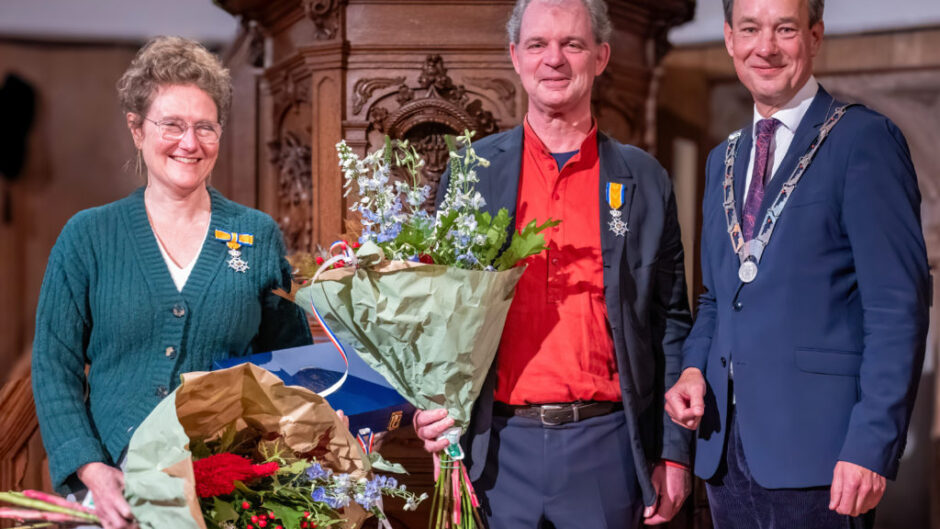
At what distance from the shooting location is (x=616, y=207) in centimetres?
188

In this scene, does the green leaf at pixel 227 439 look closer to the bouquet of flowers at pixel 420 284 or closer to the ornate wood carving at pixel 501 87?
the bouquet of flowers at pixel 420 284

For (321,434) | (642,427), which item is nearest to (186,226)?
(321,434)

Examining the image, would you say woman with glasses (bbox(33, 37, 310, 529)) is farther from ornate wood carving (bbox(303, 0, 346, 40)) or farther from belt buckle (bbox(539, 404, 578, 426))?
ornate wood carving (bbox(303, 0, 346, 40))

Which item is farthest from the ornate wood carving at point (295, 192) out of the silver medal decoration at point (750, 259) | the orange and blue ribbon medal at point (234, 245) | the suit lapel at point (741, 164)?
the silver medal decoration at point (750, 259)

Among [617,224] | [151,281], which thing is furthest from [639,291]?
[151,281]

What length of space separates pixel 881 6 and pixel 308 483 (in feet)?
14.7

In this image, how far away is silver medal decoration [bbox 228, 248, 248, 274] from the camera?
1.84 metres

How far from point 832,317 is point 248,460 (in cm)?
107

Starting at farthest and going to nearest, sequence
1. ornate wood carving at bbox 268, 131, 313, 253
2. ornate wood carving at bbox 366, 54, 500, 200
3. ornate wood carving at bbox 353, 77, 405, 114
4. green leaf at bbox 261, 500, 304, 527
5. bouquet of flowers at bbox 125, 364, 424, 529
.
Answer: ornate wood carving at bbox 268, 131, 313, 253 < ornate wood carving at bbox 353, 77, 405, 114 < ornate wood carving at bbox 366, 54, 500, 200 < green leaf at bbox 261, 500, 304, 527 < bouquet of flowers at bbox 125, 364, 424, 529

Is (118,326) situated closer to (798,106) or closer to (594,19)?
(594,19)

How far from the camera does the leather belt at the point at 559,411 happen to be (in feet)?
5.97

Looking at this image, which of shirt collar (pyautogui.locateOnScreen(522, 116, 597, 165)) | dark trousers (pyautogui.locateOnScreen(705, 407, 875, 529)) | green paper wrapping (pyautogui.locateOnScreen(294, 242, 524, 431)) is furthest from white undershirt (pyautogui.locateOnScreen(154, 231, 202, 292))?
dark trousers (pyautogui.locateOnScreen(705, 407, 875, 529))

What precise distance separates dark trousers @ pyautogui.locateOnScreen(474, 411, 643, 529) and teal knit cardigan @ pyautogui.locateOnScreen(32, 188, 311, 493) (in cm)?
61

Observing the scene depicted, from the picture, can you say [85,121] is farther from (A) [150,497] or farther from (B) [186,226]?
(A) [150,497]
